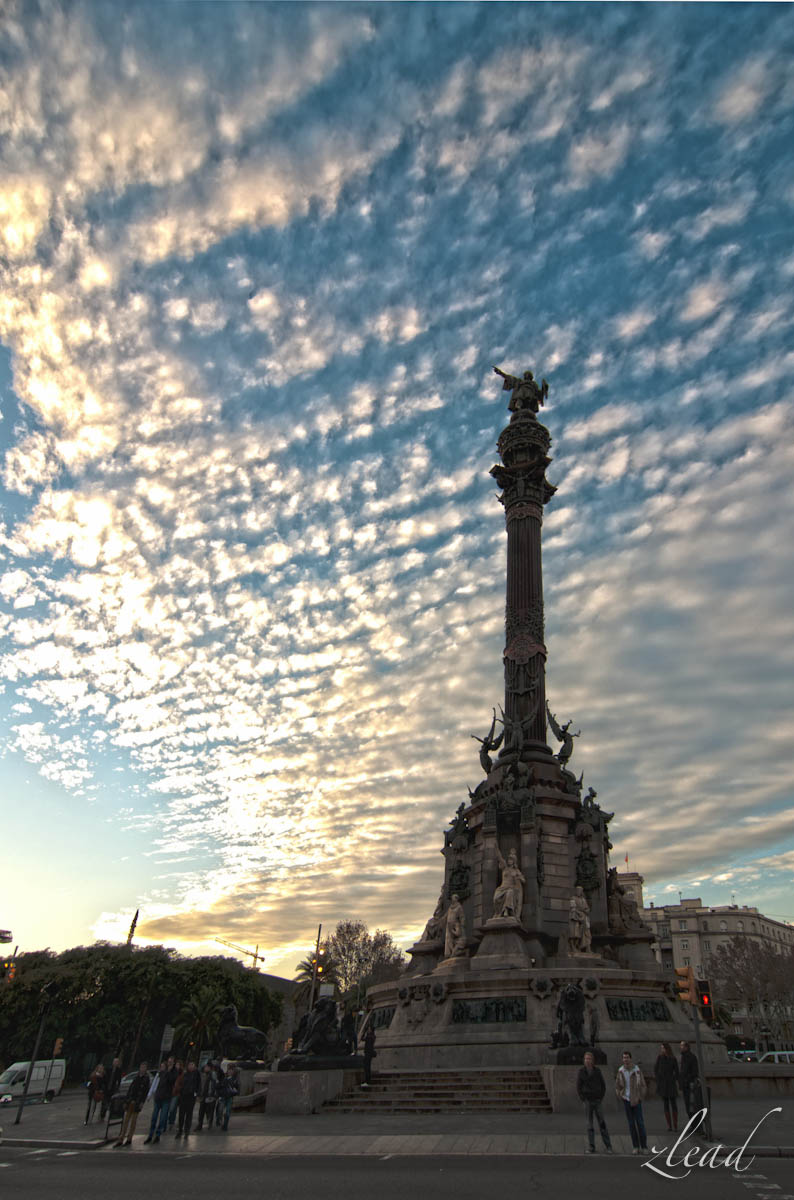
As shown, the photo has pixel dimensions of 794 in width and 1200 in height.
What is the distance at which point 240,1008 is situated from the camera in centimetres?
6341

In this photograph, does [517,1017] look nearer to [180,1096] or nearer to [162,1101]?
[180,1096]

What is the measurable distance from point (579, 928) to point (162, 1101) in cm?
1896

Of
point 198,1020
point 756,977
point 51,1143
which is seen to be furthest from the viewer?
point 756,977

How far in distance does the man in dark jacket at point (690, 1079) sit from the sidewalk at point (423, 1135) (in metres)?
0.62

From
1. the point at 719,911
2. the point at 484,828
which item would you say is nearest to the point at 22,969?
the point at 484,828

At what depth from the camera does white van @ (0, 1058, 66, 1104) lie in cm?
3744

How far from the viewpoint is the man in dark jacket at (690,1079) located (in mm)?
16375

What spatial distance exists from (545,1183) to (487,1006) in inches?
717

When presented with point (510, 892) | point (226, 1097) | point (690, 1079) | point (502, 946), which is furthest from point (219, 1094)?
point (510, 892)

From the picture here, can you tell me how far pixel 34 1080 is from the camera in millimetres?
40281

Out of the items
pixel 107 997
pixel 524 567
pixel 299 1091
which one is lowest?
pixel 299 1091

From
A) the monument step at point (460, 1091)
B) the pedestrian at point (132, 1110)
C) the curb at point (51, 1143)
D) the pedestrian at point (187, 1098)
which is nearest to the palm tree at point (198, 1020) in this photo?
the monument step at point (460, 1091)

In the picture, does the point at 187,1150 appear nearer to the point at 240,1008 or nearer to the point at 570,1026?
the point at 570,1026

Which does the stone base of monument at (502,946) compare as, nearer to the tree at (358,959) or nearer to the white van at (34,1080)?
the white van at (34,1080)
